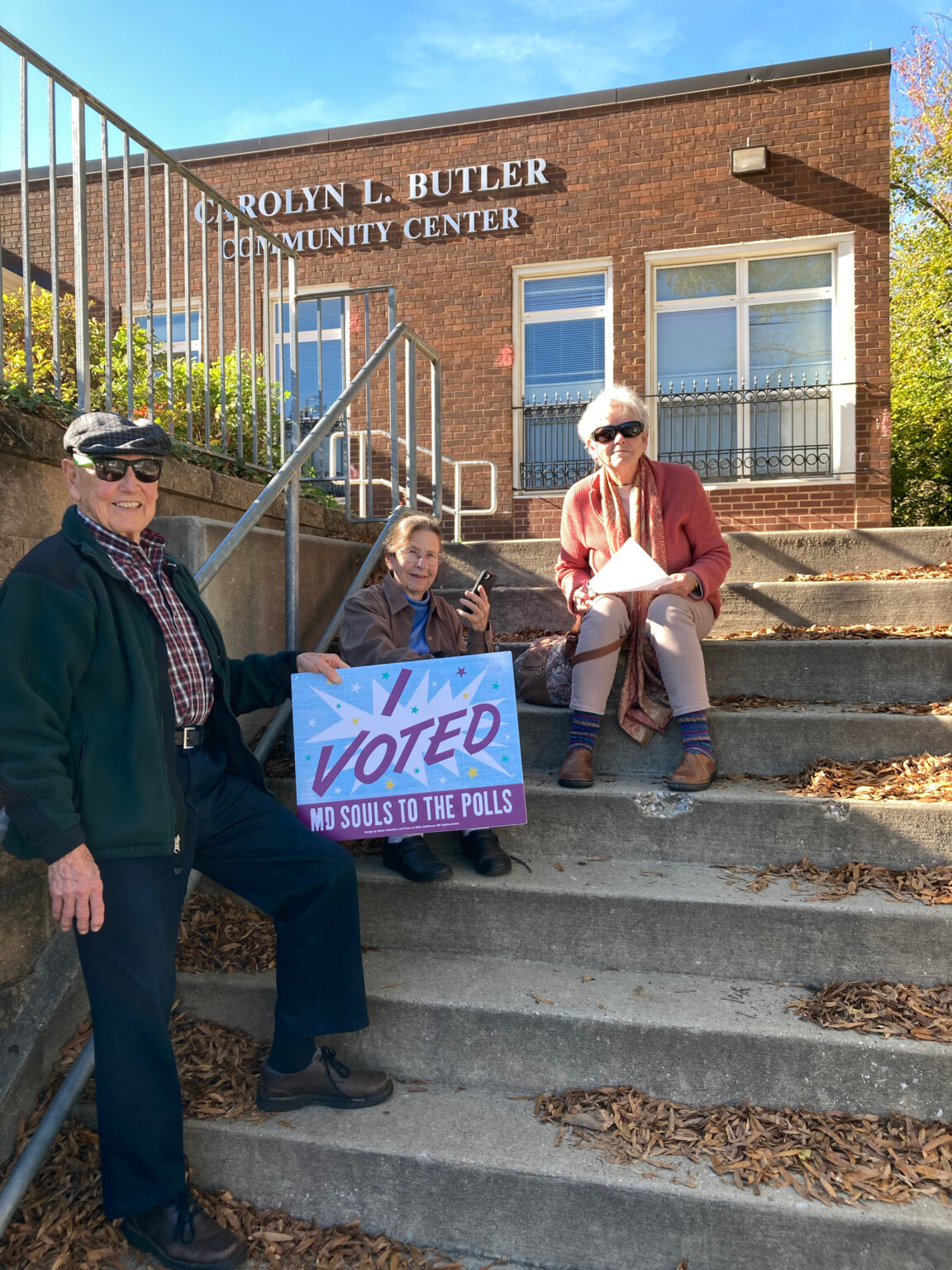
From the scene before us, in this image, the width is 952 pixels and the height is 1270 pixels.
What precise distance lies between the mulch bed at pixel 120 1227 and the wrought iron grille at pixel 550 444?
737 cm

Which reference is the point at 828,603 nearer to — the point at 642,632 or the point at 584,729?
the point at 642,632

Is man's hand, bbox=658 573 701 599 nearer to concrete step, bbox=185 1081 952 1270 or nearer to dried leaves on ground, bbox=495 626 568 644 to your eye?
dried leaves on ground, bbox=495 626 568 644

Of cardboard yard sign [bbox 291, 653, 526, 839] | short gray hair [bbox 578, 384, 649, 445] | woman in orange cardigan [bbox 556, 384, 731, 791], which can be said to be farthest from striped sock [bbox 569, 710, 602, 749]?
short gray hair [bbox 578, 384, 649, 445]

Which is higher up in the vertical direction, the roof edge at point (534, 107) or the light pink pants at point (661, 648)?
the roof edge at point (534, 107)

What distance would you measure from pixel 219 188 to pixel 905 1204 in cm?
1080

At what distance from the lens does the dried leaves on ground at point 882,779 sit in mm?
2736

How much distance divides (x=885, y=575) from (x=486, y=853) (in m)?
2.72

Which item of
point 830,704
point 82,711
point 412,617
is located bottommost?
point 830,704

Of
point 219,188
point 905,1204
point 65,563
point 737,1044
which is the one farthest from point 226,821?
point 219,188

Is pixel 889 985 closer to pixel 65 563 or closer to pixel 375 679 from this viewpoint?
pixel 375 679

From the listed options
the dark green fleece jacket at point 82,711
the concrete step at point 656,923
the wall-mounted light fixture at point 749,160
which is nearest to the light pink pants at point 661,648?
the concrete step at point 656,923

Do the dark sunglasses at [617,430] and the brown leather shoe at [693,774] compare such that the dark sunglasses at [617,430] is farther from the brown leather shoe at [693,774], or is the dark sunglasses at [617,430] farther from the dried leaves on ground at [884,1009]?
the dried leaves on ground at [884,1009]

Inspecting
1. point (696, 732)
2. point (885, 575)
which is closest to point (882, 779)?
point (696, 732)

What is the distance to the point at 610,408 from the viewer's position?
3.31 metres
